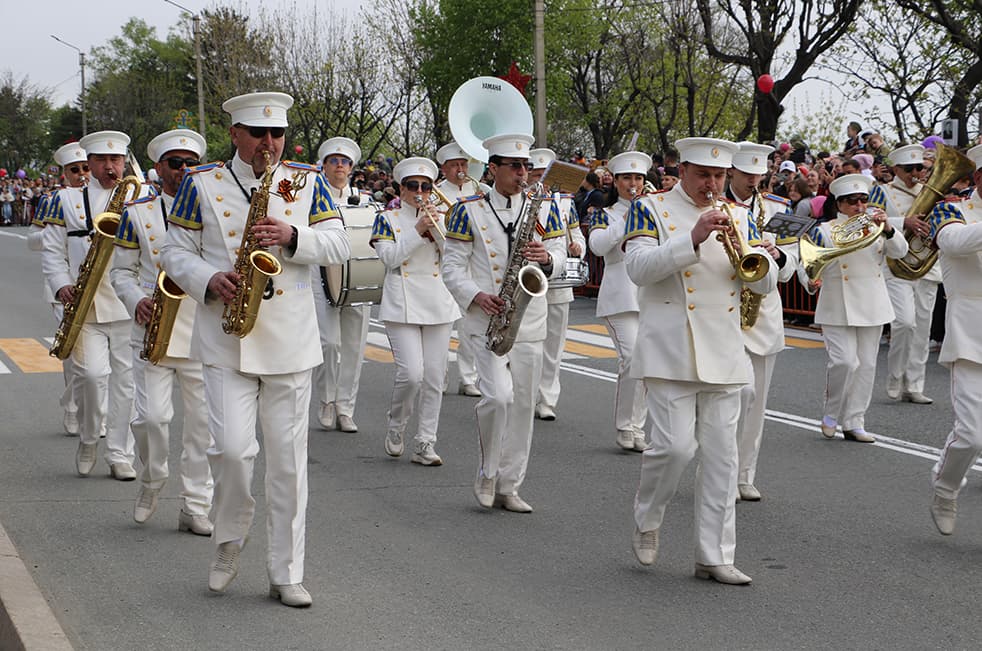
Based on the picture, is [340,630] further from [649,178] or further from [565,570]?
[649,178]

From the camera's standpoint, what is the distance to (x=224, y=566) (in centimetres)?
597

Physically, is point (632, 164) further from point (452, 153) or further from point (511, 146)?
point (511, 146)

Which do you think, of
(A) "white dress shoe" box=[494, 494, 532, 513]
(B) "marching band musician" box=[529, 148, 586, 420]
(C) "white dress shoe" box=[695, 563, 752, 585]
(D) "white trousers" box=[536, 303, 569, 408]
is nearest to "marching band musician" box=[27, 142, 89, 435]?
(A) "white dress shoe" box=[494, 494, 532, 513]

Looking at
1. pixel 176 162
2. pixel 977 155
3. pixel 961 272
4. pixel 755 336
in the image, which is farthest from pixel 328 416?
pixel 977 155

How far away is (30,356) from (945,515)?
11.0 m

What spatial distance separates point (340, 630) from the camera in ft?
18.2

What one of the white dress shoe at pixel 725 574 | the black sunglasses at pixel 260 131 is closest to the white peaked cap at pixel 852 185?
the white dress shoe at pixel 725 574

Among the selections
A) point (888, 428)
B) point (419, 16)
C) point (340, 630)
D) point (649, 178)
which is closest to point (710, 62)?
point (419, 16)

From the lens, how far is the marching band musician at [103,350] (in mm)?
8664

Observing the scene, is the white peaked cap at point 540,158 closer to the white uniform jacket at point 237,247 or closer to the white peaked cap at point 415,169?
the white peaked cap at point 415,169

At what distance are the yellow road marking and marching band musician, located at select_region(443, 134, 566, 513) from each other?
7.22 metres

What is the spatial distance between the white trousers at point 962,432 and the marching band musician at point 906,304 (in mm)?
3834

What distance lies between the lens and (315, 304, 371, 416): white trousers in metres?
10.7

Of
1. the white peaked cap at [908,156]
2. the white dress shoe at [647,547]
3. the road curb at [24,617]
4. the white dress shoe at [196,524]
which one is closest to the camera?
the road curb at [24,617]
